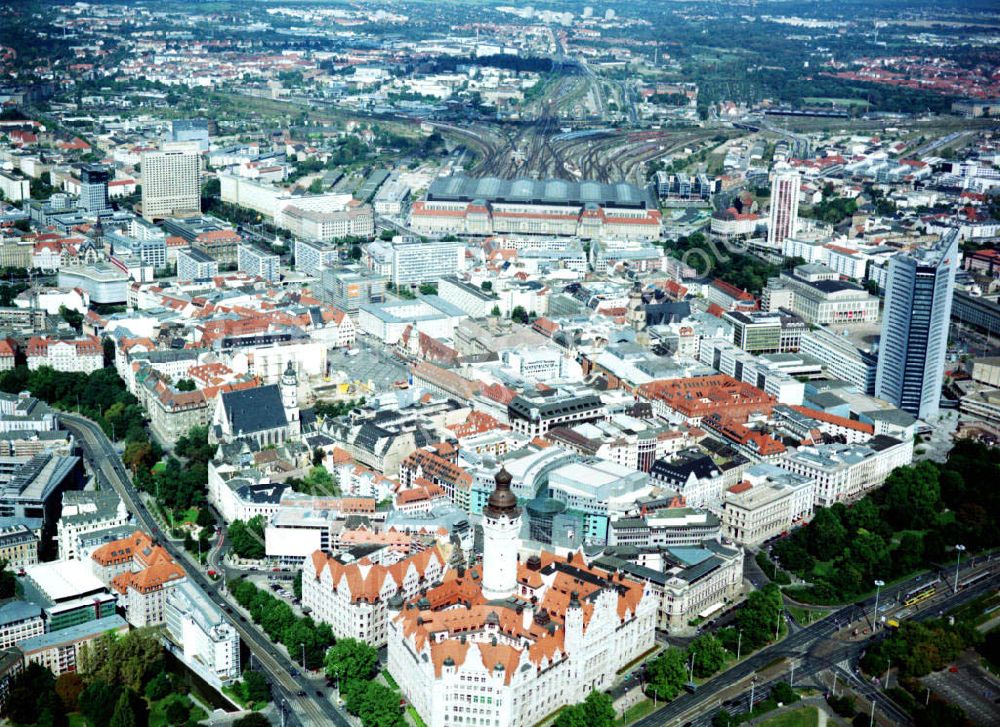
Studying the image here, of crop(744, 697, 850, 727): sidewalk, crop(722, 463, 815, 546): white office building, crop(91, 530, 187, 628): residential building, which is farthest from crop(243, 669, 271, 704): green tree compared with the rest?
crop(722, 463, 815, 546): white office building

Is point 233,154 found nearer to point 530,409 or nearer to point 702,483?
point 530,409

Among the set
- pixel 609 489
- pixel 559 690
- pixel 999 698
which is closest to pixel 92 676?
pixel 559 690


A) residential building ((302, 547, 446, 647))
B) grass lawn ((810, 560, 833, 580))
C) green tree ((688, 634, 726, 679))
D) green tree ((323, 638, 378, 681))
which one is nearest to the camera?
green tree ((323, 638, 378, 681))

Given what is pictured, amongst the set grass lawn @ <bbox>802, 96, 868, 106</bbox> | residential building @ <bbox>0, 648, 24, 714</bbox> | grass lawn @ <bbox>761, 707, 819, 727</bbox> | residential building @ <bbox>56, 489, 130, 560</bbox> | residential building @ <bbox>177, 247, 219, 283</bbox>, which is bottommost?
grass lawn @ <bbox>761, 707, 819, 727</bbox>

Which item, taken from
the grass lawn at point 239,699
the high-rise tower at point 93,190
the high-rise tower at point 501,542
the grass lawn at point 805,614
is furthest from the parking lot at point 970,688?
the high-rise tower at point 93,190

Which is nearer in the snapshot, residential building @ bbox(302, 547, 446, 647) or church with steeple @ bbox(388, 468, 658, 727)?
church with steeple @ bbox(388, 468, 658, 727)

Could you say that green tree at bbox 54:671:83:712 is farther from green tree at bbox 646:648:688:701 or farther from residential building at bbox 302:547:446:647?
green tree at bbox 646:648:688:701
